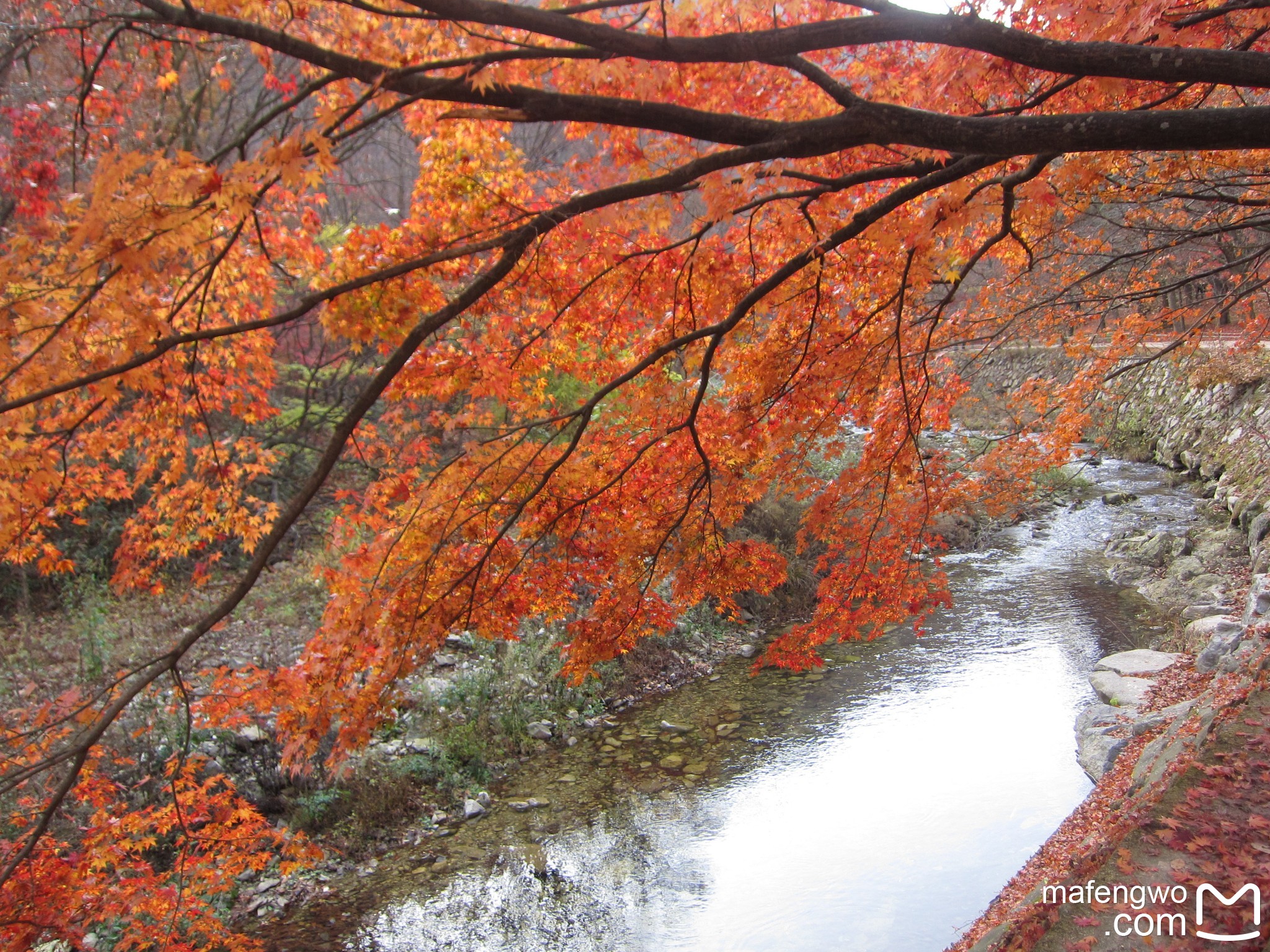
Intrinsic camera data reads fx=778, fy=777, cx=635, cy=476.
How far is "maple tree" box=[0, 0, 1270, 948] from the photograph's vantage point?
2607 millimetres

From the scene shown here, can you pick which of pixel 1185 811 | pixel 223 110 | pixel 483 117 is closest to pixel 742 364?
pixel 483 117

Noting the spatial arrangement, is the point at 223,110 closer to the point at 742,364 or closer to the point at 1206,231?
the point at 742,364

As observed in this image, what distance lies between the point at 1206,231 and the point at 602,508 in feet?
19.3

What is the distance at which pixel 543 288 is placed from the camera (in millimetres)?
4934

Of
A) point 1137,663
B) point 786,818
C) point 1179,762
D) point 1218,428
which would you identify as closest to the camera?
point 1179,762

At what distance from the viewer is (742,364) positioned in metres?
5.58

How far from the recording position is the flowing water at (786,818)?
5555 millimetres

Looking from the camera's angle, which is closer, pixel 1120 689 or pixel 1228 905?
pixel 1228 905

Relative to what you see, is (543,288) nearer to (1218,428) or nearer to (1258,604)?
(1258,604)

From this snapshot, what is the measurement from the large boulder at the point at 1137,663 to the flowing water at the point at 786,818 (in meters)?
0.34

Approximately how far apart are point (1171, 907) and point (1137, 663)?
6225 millimetres

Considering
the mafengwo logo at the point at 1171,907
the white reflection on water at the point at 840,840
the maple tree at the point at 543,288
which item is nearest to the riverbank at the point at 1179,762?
the mafengwo logo at the point at 1171,907

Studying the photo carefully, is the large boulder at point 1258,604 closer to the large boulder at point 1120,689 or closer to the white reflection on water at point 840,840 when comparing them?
the large boulder at point 1120,689

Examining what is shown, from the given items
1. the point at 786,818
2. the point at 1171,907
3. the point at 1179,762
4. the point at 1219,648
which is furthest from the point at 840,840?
the point at 1219,648
